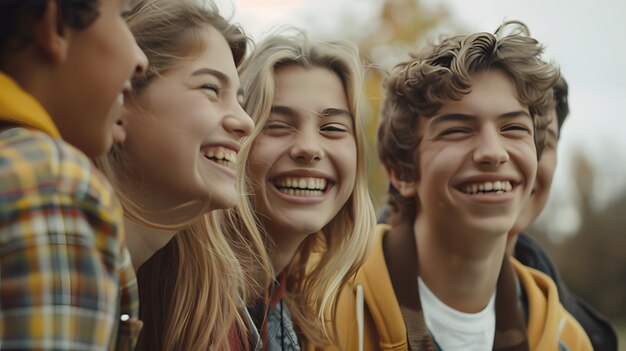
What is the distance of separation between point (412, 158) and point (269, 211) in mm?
457

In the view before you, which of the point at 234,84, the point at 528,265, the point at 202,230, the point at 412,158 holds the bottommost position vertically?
the point at 528,265

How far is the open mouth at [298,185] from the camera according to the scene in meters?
1.93

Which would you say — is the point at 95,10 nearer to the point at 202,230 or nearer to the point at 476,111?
the point at 202,230

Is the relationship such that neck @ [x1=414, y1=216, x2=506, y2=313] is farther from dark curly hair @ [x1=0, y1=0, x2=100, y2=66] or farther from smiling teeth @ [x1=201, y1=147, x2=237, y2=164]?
dark curly hair @ [x1=0, y1=0, x2=100, y2=66]

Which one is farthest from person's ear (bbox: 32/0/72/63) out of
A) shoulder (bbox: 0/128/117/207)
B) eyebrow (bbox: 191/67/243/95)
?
eyebrow (bbox: 191/67/243/95)

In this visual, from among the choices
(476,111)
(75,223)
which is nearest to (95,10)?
(75,223)

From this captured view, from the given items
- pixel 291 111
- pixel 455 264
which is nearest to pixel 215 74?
pixel 291 111

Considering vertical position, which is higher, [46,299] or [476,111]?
[476,111]

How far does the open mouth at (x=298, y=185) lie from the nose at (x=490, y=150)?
0.40 m

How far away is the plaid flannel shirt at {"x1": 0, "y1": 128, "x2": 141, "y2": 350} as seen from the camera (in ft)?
2.96

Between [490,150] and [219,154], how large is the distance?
72 cm

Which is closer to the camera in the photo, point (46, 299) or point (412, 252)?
point (46, 299)

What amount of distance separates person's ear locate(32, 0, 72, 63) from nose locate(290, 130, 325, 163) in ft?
2.93

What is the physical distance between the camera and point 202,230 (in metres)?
1.72
